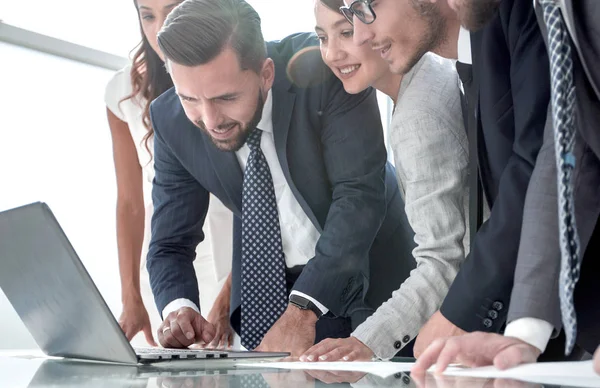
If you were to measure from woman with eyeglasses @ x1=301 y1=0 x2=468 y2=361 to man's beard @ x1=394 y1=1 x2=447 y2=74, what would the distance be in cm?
12

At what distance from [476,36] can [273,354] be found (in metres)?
0.67

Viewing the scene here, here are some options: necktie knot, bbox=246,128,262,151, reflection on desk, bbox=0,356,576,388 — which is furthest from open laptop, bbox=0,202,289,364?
necktie knot, bbox=246,128,262,151

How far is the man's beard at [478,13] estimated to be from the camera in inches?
48.4

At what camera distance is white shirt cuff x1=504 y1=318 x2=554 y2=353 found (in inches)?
35.6

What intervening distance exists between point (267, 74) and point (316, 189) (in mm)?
357

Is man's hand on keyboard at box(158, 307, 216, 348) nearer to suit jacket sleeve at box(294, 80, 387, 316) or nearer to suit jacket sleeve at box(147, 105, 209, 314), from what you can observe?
suit jacket sleeve at box(147, 105, 209, 314)

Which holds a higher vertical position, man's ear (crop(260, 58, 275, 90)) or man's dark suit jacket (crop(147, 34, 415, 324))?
man's ear (crop(260, 58, 275, 90))

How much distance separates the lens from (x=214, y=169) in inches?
84.5

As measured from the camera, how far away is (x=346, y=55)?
204 cm

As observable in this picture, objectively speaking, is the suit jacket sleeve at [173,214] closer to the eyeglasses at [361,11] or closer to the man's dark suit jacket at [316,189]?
the man's dark suit jacket at [316,189]

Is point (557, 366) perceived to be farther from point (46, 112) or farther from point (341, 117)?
point (46, 112)

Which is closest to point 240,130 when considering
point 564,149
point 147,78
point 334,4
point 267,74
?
point 267,74

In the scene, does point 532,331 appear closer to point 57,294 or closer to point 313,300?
point 57,294

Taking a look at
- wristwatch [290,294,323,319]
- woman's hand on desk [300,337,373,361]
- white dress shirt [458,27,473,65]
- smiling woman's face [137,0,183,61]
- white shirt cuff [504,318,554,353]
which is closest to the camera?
white shirt cuff [504,318,554,353]
